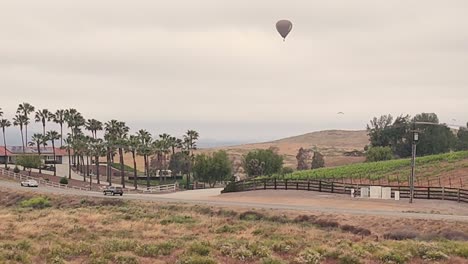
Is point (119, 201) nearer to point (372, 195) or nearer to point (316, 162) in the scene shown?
point (372, 195)

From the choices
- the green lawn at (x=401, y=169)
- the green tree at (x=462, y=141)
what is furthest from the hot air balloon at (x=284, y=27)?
the green tree at (x=462, y=141)

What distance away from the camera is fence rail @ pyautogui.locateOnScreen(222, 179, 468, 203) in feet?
154

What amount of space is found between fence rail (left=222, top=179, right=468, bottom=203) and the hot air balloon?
1764cm

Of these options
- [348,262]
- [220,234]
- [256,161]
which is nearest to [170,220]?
[220,234]

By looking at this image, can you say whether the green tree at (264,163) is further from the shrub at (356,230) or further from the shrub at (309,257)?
the shrub at (309,257)

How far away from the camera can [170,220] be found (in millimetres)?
36875

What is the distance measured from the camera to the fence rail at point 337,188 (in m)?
47.0

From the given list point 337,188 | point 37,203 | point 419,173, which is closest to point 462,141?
point 419,173

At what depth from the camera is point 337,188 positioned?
56.4 metres

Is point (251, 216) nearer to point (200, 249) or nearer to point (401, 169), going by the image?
point (200, 249)

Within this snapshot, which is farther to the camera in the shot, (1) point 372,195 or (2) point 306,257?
(1) point 372,195

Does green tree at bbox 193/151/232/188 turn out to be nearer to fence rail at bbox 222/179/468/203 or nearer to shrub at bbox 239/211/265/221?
fence rail at bbox 222/179/468/203

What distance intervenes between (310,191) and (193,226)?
2607 cm

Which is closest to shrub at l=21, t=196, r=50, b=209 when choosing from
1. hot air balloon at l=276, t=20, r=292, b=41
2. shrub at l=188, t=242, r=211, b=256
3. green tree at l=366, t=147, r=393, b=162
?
hot air balloon at l=276, t=20, r=292, b=41
